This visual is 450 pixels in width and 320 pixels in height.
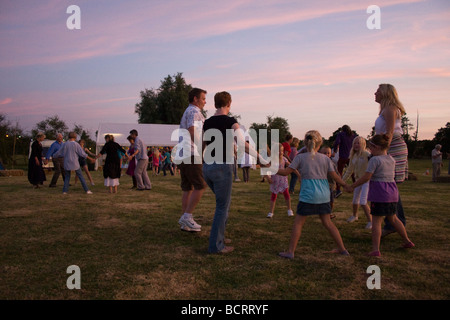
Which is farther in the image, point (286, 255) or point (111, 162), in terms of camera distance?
point (111, 162)

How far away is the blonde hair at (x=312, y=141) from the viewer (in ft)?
13.9

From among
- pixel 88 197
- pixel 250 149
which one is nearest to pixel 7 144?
pixel 88 197

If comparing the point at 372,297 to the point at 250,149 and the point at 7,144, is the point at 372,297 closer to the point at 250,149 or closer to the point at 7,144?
the point at 250,149

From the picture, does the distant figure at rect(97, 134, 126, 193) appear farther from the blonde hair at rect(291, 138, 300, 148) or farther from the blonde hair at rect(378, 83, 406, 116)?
the blonde hair at rect(378, 83, 406, 116)

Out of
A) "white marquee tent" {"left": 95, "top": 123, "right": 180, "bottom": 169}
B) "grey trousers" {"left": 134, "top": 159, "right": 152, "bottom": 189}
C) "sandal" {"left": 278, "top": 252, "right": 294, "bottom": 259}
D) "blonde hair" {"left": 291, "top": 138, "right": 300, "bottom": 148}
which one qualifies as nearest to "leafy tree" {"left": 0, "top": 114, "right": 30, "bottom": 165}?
"white marquee tent" {"left": 95, "top": 123, "right": 180, "bottom": 169}

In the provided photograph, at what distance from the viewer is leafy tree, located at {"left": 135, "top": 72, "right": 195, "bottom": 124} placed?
5800 centimetres

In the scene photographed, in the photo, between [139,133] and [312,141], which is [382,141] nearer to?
[312,141]

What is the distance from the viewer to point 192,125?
5.01 m

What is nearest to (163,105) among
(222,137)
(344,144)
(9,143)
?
(9,143)

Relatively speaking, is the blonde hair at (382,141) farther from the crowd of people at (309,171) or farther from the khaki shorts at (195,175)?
the khaki shorts at (195,175)

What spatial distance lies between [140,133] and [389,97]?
27082mm

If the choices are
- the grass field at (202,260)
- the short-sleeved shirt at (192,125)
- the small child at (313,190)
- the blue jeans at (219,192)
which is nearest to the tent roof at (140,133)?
the grass field at (202,260)

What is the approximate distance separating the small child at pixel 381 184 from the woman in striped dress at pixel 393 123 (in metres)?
0.24

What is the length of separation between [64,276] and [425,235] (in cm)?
528
